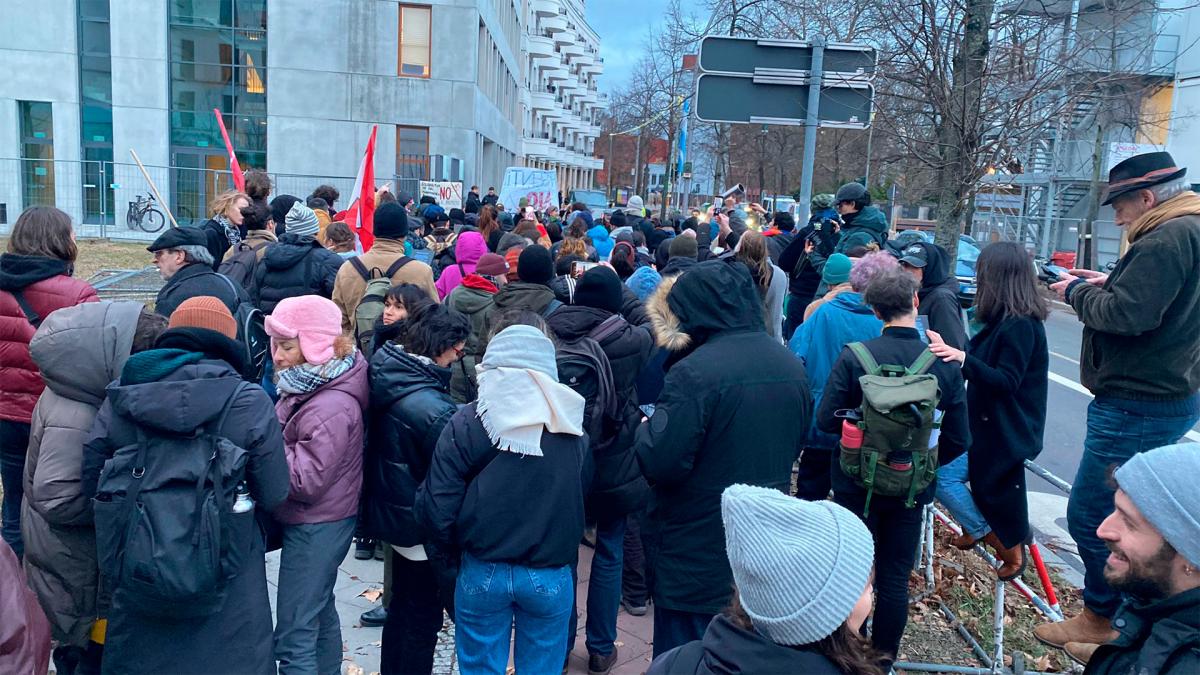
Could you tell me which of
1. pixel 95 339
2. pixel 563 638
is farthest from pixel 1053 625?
pixel 95 339

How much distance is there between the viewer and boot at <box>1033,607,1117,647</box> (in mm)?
4465

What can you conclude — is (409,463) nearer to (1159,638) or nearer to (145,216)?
(1159,638)

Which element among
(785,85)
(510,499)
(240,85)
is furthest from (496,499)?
(240,85)

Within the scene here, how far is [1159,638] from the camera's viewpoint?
2174 millimetres

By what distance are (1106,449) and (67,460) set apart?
15.3 ft

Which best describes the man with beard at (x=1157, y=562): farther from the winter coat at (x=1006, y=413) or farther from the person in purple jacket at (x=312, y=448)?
the person in purple jacket at (x=312, y=448)

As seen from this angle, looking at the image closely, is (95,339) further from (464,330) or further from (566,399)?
(566,399)

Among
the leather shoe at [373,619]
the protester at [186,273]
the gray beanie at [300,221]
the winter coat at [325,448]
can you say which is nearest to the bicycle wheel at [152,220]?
the gray beanie at [300,221]

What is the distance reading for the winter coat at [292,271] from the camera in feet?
22.3

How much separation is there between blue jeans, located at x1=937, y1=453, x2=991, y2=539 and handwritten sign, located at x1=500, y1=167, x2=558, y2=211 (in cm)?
1325

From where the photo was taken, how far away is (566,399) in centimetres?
369

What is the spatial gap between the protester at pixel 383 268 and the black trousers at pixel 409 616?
2718 millimetres

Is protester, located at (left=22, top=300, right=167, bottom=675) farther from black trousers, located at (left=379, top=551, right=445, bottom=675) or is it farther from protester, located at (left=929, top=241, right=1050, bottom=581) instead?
protester, located at (left=929, top=241, right=1050, bottom=581)

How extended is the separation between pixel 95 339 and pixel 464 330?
155cm
